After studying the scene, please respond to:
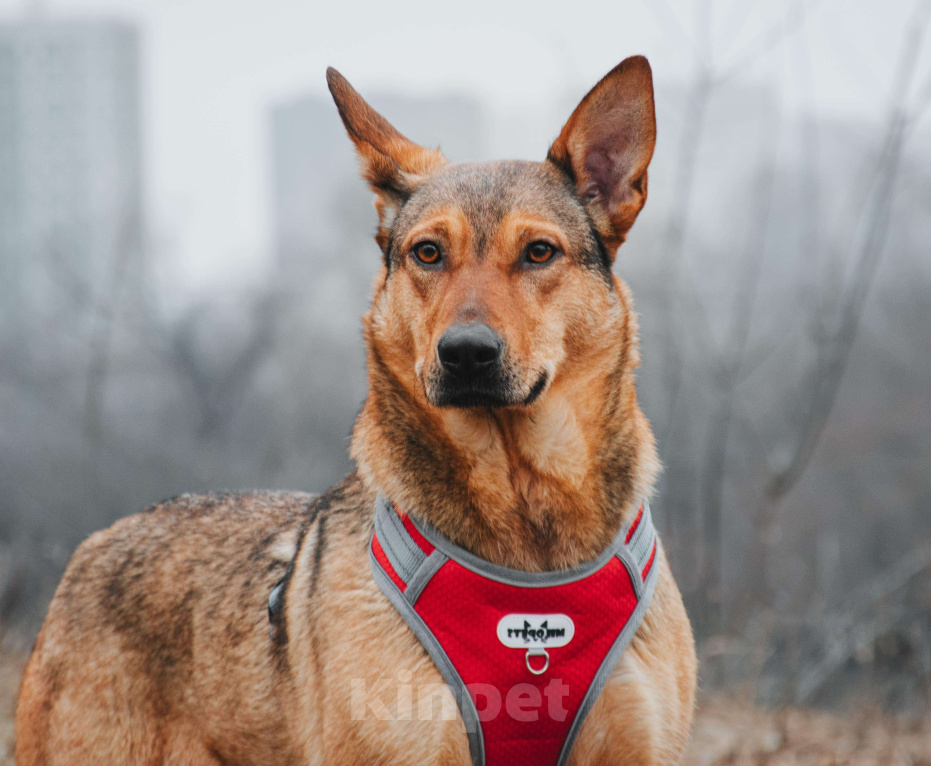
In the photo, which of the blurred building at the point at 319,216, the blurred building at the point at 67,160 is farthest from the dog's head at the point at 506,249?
the blurred building at the point at 319,216

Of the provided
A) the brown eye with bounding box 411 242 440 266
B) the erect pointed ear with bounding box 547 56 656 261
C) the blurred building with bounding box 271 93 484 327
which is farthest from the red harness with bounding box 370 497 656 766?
the blurred building with bounding box 271 93 484 327

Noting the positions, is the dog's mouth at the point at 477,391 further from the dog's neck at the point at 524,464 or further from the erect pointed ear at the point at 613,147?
the erect pointed ear at the point at 613,147

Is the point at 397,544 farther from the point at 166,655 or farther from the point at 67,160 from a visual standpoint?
the point at 67,160

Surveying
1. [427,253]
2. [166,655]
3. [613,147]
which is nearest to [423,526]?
[427,253]

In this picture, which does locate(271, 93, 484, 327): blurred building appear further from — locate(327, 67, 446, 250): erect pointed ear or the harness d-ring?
the harness d-ring

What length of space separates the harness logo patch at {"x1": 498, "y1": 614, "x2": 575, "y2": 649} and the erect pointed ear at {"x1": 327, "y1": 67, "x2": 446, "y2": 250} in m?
1.51

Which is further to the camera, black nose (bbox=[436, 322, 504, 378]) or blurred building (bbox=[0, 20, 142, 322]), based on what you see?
blurred building (bbox=[0, 20, 142, 322])

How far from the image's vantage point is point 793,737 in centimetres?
511

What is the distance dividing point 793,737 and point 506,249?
4006mm

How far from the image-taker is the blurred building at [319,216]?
62.7 feet

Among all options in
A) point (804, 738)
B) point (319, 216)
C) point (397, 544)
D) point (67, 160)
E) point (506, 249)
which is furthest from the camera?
point (319, 216)

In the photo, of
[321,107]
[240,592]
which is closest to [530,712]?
[240,592]

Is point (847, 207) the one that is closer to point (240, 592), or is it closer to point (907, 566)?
point (907, 566)

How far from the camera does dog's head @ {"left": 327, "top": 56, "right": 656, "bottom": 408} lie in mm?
2508
